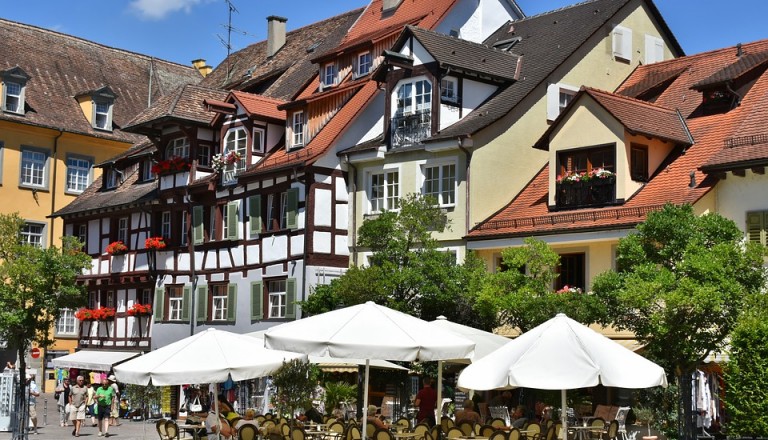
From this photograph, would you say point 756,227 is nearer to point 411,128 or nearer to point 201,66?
point 411,128

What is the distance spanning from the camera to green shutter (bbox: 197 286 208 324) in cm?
4147

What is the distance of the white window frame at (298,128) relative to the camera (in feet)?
127

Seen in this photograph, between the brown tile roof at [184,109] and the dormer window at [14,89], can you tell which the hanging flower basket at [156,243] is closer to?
the brown tile roof at [184,109]

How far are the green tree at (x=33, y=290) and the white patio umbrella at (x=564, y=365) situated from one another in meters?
26.5

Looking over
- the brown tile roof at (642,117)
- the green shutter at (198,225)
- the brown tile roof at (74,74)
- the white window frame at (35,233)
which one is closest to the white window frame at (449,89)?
the brown tile roof at (642,117)

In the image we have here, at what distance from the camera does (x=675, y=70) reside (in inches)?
1363

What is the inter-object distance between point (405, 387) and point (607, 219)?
321 inches

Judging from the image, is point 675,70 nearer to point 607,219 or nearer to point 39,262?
point 607,219

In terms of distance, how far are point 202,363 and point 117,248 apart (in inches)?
1052

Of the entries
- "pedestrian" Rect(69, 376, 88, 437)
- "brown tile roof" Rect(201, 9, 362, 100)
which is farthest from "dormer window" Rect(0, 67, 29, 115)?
"pedestrian" Rect(69, 376, 88, 437)

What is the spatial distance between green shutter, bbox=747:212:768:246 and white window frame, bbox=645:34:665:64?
11.4 meters

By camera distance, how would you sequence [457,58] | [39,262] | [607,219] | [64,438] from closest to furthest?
1. [607,219]
2. [64,438]
3. [457,58]
4. [39,262]

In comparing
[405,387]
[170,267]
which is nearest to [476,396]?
[405,387]

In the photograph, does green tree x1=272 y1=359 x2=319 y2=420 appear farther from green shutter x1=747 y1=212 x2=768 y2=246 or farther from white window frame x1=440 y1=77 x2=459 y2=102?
white window frame x1=440 y1=77 x2=459 y2=102
